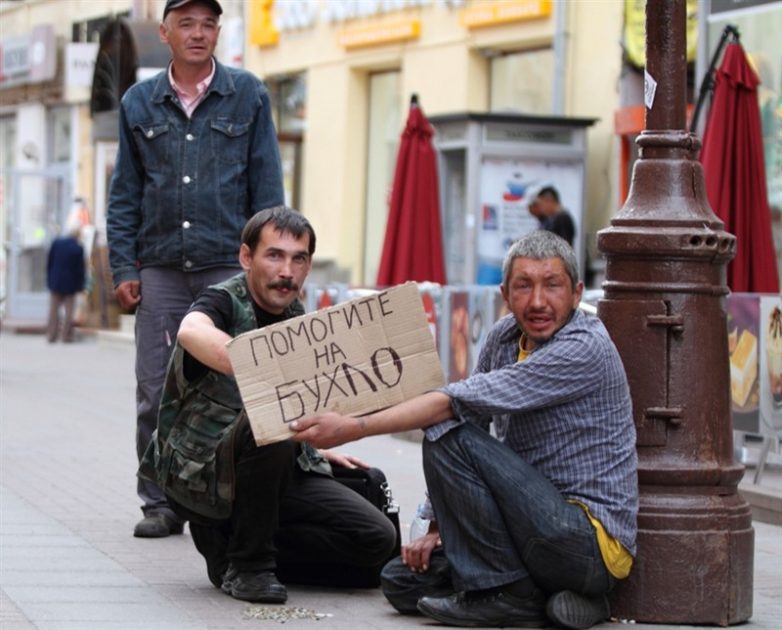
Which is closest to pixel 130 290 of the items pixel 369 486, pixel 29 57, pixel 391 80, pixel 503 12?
pixel 369 486

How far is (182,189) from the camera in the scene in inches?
301

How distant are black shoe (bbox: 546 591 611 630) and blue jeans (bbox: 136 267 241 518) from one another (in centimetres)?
241

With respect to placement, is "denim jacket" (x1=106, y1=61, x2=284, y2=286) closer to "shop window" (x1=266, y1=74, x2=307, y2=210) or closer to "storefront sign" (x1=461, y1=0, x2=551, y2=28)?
"storefront sign" (x1=461, y1=0, x2=551, y2=28)

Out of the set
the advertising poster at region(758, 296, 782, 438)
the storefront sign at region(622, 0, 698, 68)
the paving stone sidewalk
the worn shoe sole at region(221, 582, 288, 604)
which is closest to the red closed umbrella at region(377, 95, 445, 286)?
the storefront sign at region(622, 0, 698, 68)

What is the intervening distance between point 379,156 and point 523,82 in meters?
3.73

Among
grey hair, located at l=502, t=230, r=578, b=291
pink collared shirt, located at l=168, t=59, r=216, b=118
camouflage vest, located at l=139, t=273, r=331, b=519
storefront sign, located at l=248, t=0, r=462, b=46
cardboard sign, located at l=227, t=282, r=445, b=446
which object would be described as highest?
storefront sign, located at l=248, t=0, r=462, b=46

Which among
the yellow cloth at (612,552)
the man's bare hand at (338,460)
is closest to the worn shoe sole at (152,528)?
the man's bare hand at (338,460)

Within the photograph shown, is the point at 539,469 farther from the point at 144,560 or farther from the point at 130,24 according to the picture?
the point at 130,24

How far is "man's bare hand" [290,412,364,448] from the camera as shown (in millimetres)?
5660

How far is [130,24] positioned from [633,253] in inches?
850

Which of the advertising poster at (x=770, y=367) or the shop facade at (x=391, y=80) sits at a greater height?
the shop facade at (x=391, y=80)

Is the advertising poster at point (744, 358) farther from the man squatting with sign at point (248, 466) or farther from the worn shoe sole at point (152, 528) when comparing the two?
the man squatting with sign at point (248, 466)

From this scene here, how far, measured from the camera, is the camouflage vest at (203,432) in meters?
6.04

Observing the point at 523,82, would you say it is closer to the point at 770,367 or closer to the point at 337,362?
the point at 770,367
